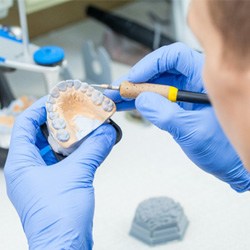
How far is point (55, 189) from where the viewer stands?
0.65 meters

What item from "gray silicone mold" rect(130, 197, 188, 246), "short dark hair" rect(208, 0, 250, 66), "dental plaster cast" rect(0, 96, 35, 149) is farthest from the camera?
"dental plaster cast" rect(0, 96, 35, 149)

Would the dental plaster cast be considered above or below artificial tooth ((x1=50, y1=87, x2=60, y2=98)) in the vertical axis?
below

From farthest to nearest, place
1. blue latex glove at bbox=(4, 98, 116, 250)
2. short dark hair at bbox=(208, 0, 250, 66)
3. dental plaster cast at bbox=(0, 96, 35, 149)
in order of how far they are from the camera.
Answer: dental plaster cast at bbox=(0, 96, 35, 149)
blue latex glove at bbox=(4, 98, 116, 250)
short dark hair at bbox=(208, 0, 250, 66)

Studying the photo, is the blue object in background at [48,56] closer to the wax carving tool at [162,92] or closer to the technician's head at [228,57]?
the wax carving tool at [162,92]

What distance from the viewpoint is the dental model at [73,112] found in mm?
703

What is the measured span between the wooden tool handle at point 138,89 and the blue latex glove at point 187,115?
22 millimetres

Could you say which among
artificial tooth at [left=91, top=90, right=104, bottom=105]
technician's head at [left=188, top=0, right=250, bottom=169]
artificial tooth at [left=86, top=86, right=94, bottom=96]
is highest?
technician's head at [left=188, top=0, right=250, bottom=169]

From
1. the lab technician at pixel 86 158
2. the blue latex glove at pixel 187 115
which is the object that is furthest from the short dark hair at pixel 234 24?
the blue latex glove at pixel 187 115

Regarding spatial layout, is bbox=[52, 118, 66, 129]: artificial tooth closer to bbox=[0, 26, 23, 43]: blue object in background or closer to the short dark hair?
the short dark hair

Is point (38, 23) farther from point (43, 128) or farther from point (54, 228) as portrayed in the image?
point (54, 228)

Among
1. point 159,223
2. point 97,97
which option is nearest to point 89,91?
point 97,97

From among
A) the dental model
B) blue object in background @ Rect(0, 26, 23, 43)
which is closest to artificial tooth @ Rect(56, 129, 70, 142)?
the dental model

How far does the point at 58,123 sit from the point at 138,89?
0.39 feet

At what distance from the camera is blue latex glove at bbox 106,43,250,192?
670 mm
